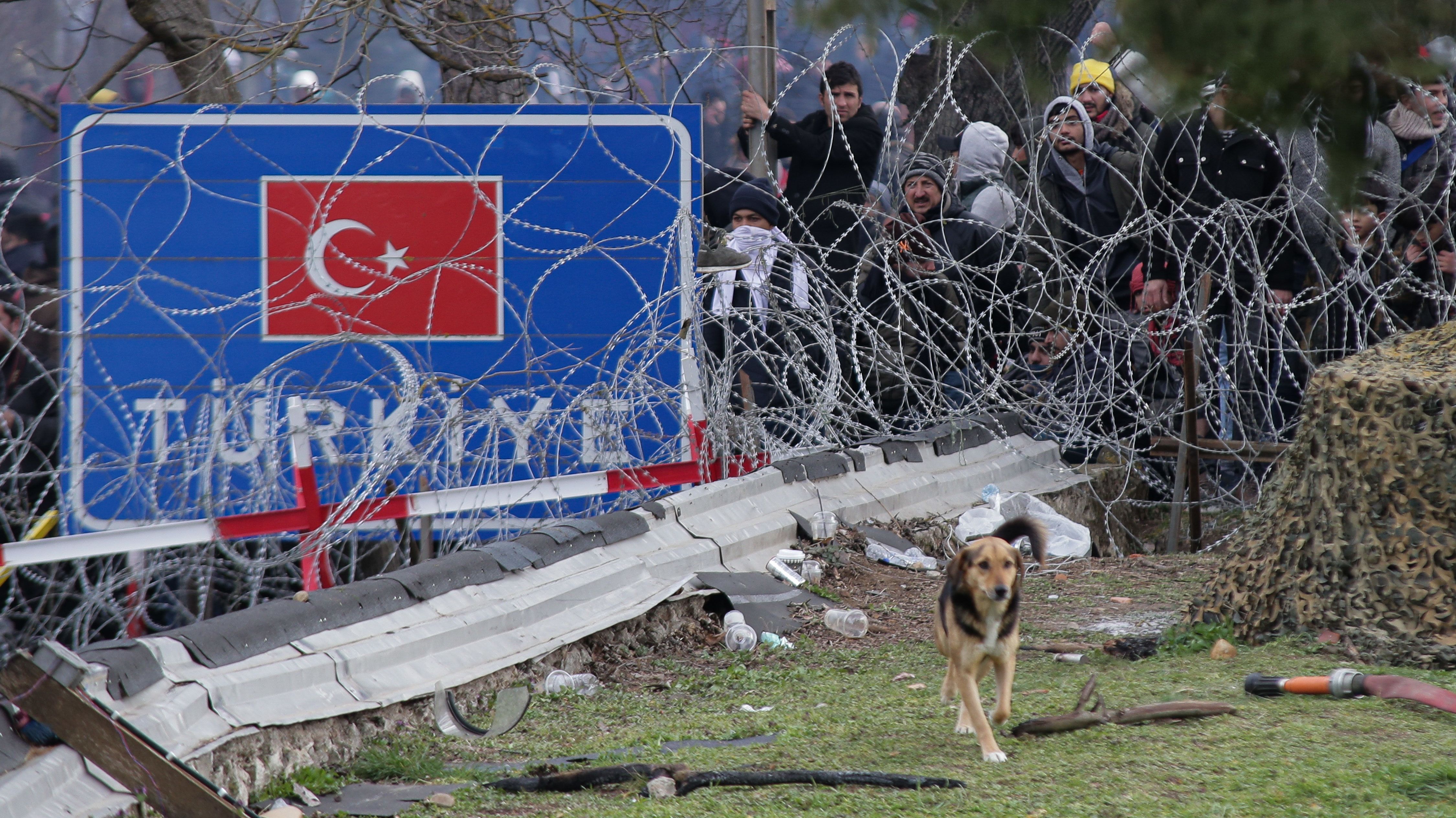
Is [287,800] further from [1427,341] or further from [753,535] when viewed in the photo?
[1427,341]

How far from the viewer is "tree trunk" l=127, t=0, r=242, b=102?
25.8ft

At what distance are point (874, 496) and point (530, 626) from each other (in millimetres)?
2848

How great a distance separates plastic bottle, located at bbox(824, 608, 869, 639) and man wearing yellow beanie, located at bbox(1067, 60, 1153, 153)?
310 centimetres

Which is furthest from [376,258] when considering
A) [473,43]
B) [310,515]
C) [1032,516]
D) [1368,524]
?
[1368,524]

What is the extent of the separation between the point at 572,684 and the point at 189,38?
5.31m

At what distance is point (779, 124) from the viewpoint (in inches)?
346

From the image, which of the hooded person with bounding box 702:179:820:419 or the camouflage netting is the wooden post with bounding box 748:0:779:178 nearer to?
the hooded person with bounding box 702:179:820:419

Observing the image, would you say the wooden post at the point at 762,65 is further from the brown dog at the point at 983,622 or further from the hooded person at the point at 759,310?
the brown dog at the point at 983,622

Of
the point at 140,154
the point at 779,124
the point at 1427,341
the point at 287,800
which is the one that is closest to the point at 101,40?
the point at 140,154

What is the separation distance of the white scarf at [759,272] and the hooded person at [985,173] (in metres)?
1.14

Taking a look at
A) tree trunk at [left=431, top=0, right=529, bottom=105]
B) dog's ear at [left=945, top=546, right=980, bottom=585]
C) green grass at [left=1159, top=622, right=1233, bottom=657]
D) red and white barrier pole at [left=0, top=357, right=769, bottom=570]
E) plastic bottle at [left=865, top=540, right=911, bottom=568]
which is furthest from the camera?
tree trunk at [left=431, top=0, right=529, bottom=105]

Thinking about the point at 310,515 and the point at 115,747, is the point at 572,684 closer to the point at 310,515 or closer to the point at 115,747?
the point at 310,515

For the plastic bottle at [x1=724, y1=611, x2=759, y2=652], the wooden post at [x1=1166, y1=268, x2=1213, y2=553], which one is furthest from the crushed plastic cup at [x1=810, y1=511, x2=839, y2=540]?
the wooden post at [x1=1166, y1=268, x2=1213, y2=553]

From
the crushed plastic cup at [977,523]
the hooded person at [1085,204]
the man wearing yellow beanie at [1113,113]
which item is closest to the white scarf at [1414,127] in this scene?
the man wearing yellow beanie at [1113,113]
